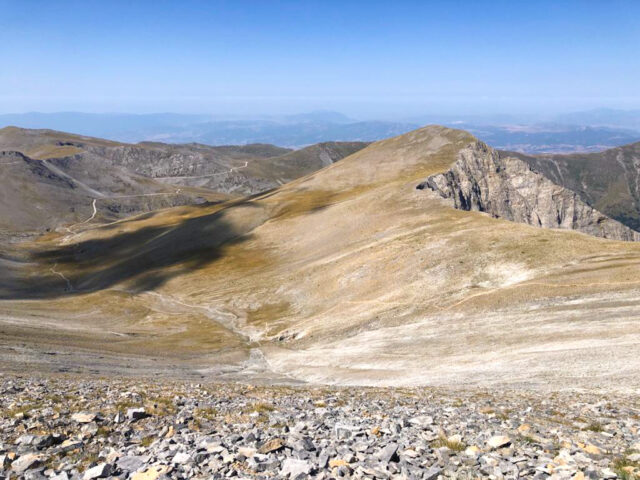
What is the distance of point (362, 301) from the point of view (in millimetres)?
61969

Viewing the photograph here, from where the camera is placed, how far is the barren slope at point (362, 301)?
38625 millimetres

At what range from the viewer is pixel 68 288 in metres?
104

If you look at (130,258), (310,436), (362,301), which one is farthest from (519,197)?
(310,436)

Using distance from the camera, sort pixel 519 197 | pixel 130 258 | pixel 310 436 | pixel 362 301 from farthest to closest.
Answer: pixel 519 197 → pixel 130 258 → pixel 362 301 → pixel 310 436

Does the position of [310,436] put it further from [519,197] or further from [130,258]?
[519,197]

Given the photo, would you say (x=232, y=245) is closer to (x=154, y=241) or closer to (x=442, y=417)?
(x=154, y=241)

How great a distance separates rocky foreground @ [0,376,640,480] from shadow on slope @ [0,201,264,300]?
8004cm

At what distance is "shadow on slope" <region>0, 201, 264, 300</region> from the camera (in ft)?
328

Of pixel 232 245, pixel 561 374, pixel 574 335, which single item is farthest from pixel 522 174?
pixel 561 374

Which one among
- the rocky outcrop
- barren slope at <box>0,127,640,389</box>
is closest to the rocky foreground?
barren slope at <box>0,127,640,389</box>

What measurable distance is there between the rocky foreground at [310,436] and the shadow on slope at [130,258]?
263 feet

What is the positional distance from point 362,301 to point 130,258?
257 ft

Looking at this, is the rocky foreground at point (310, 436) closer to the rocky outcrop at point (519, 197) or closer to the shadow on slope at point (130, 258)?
the shadow on slope at point (130, 258)

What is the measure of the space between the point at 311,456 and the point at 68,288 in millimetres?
107588
